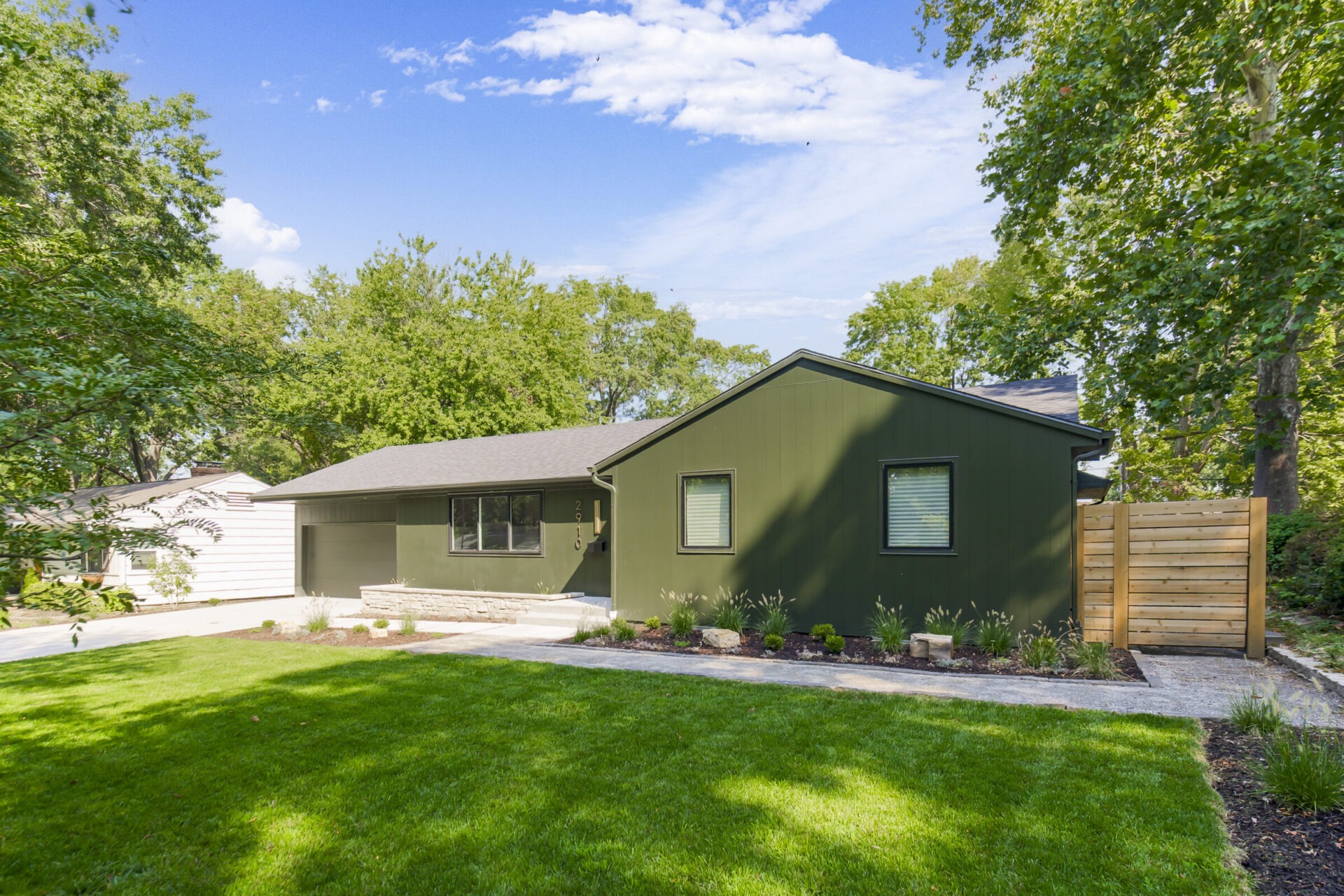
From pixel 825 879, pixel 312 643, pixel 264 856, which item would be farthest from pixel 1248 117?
pixel 312 643

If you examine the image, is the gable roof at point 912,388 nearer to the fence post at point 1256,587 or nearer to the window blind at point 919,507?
the window blind at point 919,507

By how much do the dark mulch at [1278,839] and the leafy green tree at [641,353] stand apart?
109ft

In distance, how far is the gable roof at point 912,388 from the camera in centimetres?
844

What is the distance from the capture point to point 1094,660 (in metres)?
7.20

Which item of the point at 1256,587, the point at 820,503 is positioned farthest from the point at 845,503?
the point at 1256,587

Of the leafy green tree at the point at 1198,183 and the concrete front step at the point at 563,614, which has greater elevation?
the leafy green tree at the point at 1198,183

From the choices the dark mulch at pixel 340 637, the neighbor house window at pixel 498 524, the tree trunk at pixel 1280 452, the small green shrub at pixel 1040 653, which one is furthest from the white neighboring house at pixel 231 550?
the tree trunk at pixel 1280 452

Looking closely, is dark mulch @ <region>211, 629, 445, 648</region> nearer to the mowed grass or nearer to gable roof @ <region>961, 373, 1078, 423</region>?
the mowed grass

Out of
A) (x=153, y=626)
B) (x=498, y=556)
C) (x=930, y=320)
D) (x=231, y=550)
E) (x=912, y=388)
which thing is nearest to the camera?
(x=912, y=388)

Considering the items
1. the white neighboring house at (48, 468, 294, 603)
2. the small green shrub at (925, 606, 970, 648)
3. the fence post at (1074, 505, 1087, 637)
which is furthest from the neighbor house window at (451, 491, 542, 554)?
the fence post at (1074, 505, 1087, 637)

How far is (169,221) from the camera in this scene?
1744cm

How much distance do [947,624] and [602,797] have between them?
606 cm

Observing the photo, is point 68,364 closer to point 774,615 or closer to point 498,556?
point 774,615

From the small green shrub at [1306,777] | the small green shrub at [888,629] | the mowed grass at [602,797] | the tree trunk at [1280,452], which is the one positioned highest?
the tree trunk at [1280,452]
